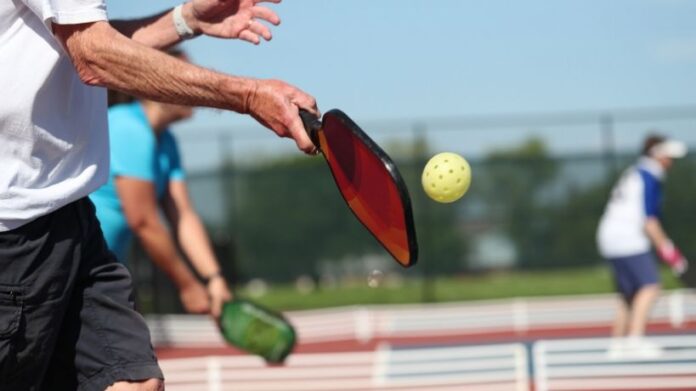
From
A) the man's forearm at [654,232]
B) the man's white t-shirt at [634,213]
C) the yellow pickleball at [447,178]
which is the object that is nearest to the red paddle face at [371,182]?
the yellow pickleball at [447,178]

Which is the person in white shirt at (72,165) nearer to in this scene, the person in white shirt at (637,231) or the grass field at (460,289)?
the person in white shirt at (637,231)

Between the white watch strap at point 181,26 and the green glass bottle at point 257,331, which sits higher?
the white watch strap at point 181,26

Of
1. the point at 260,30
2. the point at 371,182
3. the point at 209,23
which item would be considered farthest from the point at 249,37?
the point at 371,182

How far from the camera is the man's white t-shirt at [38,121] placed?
2.93m

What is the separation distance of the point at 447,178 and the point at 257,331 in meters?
2.60

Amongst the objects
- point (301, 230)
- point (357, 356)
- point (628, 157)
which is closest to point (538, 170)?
point (628, 157)

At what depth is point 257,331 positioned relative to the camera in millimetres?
5898

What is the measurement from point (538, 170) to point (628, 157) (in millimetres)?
1411

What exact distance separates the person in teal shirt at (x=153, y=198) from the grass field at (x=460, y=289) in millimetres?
14397

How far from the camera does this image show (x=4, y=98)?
295 cm

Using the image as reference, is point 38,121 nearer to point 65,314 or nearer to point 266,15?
point 65,314

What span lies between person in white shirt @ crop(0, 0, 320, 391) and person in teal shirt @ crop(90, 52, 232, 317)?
1778mm

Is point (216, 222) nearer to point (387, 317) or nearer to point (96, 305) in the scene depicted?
point (387, 317)

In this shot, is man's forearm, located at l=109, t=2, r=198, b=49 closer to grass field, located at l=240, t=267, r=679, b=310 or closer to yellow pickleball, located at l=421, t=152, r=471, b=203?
yellow pickleball, located at l=421, t=152, r=471, b=203
